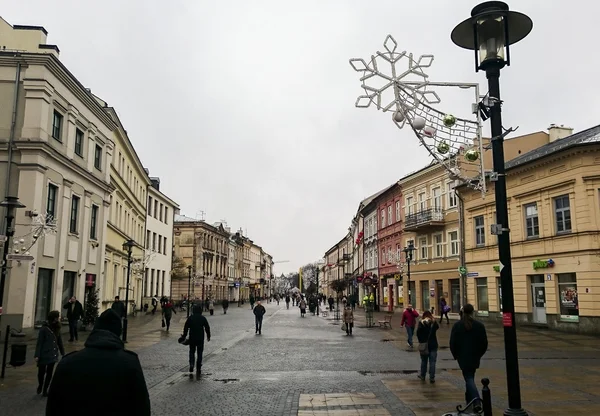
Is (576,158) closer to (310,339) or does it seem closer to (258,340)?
(310,339)

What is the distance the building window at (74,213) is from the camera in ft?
83.8

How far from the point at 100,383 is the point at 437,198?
36.9m

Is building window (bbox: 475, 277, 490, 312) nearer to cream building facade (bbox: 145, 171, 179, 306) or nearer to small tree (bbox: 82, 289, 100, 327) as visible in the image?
small tree (bbox: 82, 289, 100, 327)

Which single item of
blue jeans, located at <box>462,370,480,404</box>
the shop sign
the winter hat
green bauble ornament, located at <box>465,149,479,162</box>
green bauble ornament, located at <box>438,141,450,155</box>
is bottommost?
blue jeans, located at <box>462,370,480,404</box>

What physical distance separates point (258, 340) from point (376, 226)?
3401cm

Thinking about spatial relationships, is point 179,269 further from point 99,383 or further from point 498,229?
point 99,383

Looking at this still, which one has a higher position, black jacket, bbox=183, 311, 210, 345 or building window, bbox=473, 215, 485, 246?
building window, bbox=473, 215, 485, 246

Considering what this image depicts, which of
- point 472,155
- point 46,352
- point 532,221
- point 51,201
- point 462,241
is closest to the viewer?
point 472,155

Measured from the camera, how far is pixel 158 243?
53.8m

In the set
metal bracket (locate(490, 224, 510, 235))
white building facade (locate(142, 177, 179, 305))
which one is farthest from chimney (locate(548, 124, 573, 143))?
white building facade (locate(142, 177, 179, 305))

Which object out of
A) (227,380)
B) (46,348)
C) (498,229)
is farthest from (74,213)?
(498,229)

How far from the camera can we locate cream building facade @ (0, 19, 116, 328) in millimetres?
21250

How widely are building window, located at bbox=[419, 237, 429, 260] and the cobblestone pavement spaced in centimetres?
1976

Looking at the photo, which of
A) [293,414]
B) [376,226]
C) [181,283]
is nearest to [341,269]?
[181,283]
